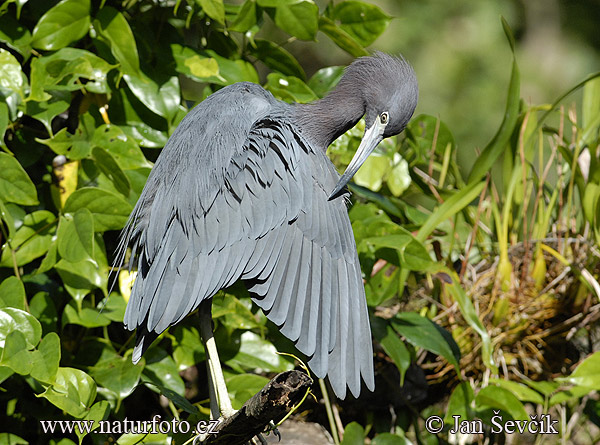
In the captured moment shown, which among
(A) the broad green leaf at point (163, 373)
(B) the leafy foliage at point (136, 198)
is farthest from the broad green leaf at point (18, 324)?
(A) the broad green leaf at point (163, 373)

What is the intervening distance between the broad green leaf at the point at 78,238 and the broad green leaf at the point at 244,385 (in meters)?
0.60

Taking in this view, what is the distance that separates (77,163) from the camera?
243 cm

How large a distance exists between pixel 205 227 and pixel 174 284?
0.63ft

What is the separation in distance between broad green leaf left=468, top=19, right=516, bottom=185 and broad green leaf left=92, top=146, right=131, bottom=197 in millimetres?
1218

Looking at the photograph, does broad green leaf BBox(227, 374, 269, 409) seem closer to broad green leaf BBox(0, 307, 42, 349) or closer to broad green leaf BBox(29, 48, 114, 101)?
broad green leaf BBox(0, 307, 42, 349)

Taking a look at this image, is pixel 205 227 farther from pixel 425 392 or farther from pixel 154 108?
pixel 425 392

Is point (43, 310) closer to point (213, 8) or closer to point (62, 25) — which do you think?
point (62, 25)

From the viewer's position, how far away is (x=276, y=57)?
268 cm

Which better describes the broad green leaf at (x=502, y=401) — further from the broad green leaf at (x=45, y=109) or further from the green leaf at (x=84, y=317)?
the broad green leaf at (x=45, y=109)

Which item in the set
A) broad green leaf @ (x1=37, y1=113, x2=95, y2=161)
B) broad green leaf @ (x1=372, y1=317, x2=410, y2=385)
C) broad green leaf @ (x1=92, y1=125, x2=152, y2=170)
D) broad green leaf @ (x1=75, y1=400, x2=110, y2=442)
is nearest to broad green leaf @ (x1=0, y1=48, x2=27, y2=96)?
A: broad green leaf @ (x1=37, y1=113, x2=95, y2=161)

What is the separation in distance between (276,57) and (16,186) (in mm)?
→ 1047

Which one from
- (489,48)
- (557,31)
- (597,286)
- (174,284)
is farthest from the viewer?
(557,31)

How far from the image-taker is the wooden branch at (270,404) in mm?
1549

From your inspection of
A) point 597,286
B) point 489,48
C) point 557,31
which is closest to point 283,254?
point 597,286
